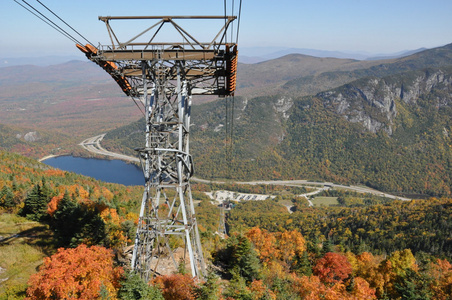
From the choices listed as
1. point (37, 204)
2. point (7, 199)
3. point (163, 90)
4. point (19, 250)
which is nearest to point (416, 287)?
point (163, 90)

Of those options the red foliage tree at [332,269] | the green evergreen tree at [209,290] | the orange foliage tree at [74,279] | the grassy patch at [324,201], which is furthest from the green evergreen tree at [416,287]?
the grassy patch at [324,201]

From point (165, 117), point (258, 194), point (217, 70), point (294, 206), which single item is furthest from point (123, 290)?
point (258, 194)

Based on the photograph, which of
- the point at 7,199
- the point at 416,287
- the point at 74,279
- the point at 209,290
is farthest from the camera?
the point at 7,199

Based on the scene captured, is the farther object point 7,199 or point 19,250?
point 7,199

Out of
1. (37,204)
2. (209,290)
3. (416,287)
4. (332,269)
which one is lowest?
(332,269)

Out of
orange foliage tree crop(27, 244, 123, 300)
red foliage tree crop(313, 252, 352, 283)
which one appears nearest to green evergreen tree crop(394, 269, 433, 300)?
red foliage tree crop(313, 252, 352, 283)

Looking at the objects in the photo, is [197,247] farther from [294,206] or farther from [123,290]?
[294,206]

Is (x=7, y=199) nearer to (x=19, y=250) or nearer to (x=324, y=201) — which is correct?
(x=19, y=250)
